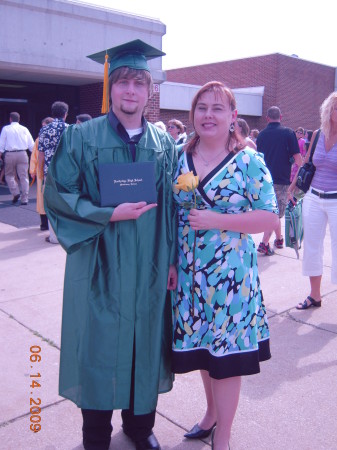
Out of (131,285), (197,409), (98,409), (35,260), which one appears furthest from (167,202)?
(35,260)

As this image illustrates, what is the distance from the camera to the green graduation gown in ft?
7.13

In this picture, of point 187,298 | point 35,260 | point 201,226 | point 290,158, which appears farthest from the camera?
point 290,158

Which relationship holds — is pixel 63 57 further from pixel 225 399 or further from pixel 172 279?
pixel 225 399

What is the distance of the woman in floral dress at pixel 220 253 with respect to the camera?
2170 millimetres

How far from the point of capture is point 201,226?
2107 millimetres

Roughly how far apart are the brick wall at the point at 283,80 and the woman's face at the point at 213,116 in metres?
22.1

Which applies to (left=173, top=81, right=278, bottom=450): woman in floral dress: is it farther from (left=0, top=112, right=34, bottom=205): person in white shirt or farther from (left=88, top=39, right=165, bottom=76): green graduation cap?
(left=0, top=112, right=34, bottom=205): person in white shirt

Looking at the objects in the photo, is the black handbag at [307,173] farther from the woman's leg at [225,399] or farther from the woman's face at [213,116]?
the woman's leg at [225,399]

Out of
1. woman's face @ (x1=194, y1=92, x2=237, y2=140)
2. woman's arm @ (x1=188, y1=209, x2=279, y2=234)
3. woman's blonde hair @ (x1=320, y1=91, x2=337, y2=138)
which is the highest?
woman's blonde hair @ (x1=320, y1=91, x2=337, y2=138)

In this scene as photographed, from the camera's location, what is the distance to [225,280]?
219 cm

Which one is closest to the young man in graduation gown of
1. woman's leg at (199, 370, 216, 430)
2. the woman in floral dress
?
the woman in floral dress

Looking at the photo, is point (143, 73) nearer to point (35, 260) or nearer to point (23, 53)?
point (35, 260)

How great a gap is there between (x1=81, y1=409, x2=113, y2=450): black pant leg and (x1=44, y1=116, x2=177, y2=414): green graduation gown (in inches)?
4.2

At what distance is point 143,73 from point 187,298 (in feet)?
3.64
